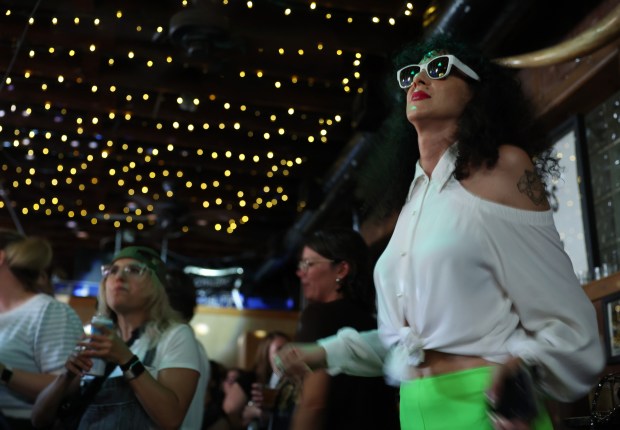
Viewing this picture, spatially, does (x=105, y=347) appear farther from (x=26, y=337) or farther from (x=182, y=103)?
(x=182, y=103)

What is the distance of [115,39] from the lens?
5.33 m

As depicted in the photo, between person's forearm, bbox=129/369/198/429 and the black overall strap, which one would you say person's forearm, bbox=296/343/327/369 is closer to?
person's forearm, bbox=129/369/198/429

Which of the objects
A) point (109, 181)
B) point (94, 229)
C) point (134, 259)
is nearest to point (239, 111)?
point (109, 181)

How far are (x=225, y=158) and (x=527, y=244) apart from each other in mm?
6238

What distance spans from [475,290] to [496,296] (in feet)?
0.14

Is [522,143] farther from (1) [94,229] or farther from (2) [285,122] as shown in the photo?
(1) [94,229]

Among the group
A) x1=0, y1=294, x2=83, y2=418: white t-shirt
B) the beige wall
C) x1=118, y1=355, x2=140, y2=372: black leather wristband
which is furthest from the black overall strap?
the beige wall

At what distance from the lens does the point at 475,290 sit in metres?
1.48

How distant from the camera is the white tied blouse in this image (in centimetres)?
140

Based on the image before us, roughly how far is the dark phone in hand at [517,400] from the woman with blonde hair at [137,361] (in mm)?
1563

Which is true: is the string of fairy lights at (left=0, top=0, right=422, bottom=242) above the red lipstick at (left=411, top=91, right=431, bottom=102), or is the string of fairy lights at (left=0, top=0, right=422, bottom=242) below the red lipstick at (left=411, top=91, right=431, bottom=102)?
above

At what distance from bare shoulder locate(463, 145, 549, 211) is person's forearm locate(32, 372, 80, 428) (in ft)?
5.49

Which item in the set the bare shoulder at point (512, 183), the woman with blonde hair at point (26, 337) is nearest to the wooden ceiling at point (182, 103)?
the woman with blonde hair at point (26, 337)

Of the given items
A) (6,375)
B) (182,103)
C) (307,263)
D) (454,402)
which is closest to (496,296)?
(454,402)
